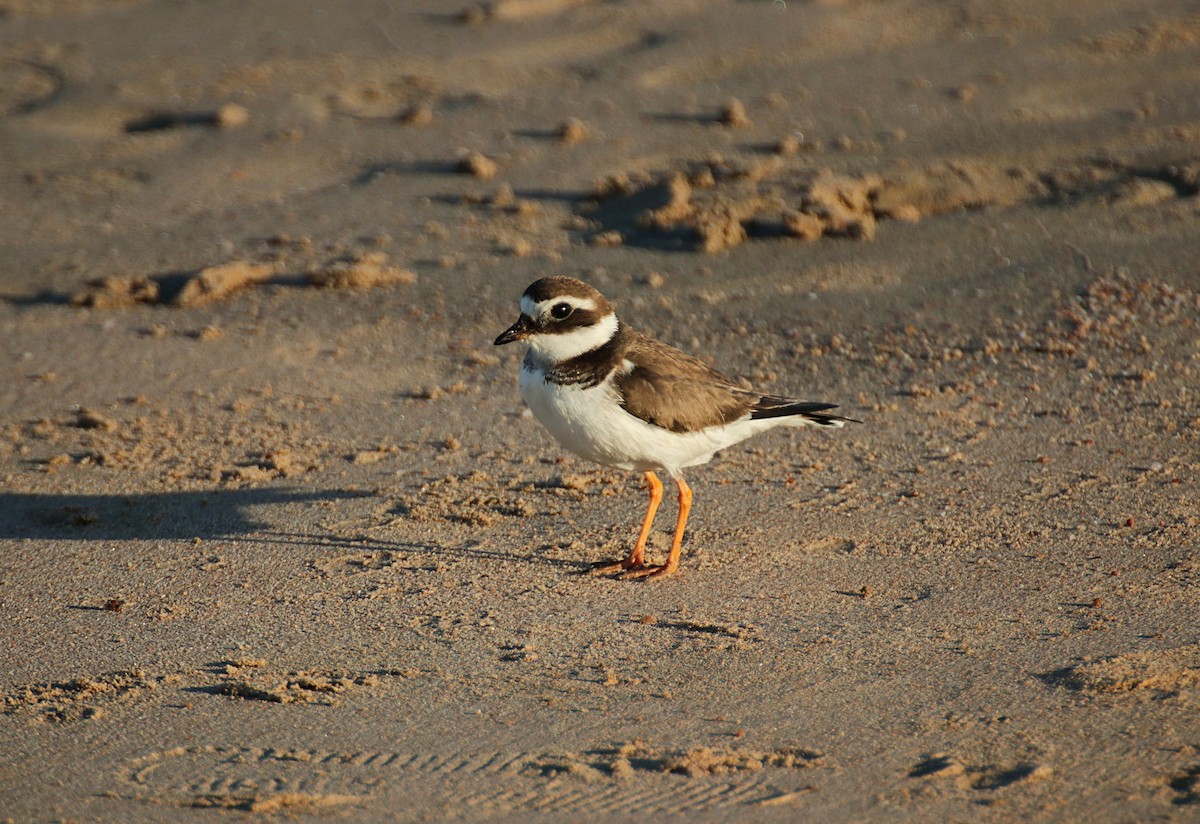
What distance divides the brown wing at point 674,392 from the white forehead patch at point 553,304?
0.26 m

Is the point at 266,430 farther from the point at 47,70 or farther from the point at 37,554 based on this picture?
the point at 47,70

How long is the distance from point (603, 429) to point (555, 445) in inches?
55.8

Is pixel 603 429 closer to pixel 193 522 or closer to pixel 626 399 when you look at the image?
pixel 626 399

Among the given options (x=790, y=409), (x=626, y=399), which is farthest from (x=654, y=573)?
(x=790, y=409)

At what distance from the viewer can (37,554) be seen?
5.61m

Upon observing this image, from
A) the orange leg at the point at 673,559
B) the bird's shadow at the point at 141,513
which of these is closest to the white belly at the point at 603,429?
the orange leg at the point at 673,559

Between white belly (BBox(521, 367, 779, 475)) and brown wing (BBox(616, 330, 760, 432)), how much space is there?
0.15 ft

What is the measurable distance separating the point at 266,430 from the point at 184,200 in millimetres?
3560

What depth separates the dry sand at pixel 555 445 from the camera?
4.04 m

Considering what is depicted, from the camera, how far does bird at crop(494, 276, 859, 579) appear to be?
5.38 metres

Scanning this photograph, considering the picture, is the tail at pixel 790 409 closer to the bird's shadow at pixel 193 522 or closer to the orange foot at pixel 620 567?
the orange foot at pixel 620 567

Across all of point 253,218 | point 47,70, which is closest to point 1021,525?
point 253,218

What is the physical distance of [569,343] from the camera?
219 inches

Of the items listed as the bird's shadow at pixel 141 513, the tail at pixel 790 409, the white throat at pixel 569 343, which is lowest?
the bird's shadow at pixel 141 513
